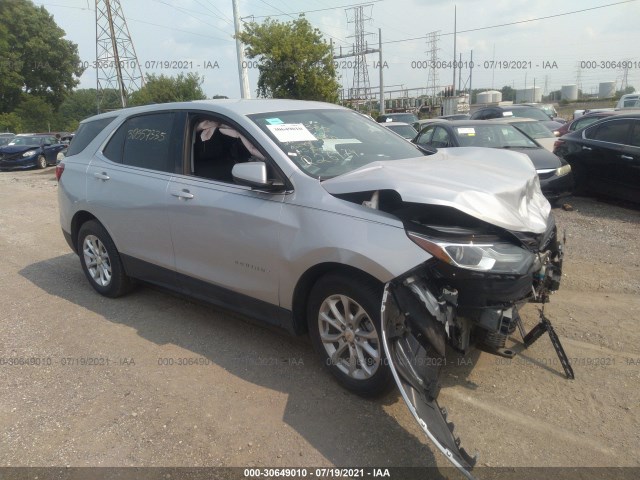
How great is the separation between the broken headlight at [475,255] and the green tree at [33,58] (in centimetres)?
5303

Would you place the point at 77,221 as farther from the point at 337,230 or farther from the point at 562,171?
the point at 562,171

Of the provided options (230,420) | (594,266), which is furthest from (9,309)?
(594,266)

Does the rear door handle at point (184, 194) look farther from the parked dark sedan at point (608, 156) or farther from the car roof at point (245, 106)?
the parked dark sedan at point (608, 156)

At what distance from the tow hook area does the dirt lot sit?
426mm

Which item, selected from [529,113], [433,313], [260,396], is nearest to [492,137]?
[433,313]

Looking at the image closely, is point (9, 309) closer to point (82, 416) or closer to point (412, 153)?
point (82, 416)

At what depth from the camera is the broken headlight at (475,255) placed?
8.72ft

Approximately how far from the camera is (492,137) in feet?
29.1

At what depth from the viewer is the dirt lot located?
2770 millimetres

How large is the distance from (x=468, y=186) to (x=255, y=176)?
4.35 ft

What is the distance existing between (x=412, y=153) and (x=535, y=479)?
256cm

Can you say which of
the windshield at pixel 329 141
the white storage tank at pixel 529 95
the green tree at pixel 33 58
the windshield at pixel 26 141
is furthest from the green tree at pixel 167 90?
the white storage tank at pixel 529 95

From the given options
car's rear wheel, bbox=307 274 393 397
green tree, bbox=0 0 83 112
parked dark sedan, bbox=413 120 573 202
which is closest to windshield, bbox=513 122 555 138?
parked dark sedan, bbox=413 120 573 202

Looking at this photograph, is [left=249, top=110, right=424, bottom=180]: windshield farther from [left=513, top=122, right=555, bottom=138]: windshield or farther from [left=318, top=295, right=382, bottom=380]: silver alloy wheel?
[left=513, top=122, right=555, bottom=138]: windshield
